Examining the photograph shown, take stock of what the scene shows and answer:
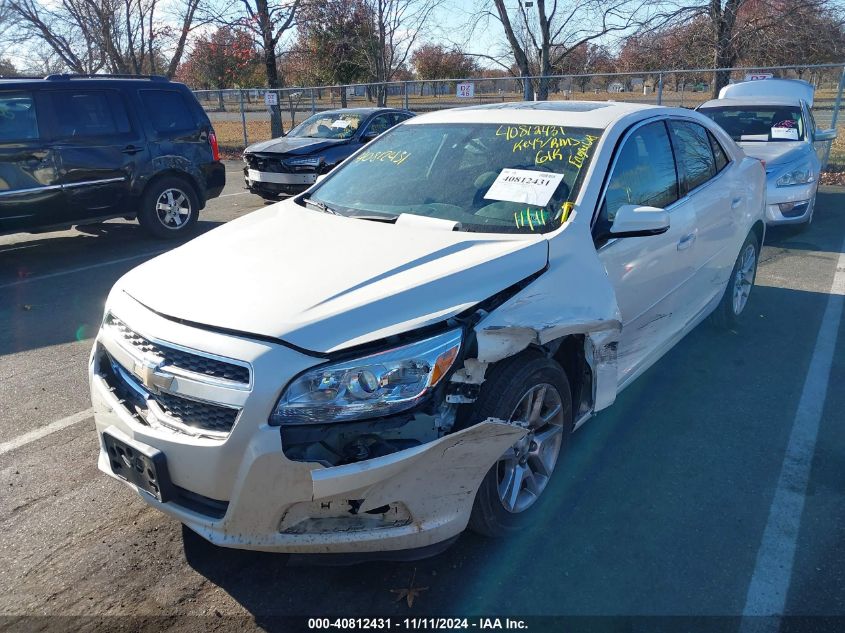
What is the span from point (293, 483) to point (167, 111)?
7550 mm

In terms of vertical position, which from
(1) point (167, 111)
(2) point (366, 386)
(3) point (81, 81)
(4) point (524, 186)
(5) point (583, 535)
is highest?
(3) point (81, 81)

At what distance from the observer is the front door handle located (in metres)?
3.97

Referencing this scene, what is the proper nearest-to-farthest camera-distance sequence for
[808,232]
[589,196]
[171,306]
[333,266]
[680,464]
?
[171,306] < [333,266] < [589,196] < [680,464] < [808,232]

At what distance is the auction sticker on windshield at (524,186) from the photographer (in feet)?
10.8

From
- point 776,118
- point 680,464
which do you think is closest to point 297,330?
point 680,464

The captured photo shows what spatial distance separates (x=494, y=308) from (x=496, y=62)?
63.2ft

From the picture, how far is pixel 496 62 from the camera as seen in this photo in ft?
66.0

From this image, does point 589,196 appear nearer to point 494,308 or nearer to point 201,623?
point 494,308

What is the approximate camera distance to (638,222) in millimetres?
3162

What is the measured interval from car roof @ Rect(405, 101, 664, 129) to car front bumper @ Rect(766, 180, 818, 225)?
4711 mm

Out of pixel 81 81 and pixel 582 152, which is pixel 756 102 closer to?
pixel 582 152

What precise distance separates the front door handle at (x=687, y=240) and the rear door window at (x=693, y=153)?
319 mm

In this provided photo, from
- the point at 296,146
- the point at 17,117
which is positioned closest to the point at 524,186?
the point at 17,117

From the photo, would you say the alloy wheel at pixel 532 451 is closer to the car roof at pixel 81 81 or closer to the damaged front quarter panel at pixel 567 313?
the damaged front quarter panel at pixel 567 313
